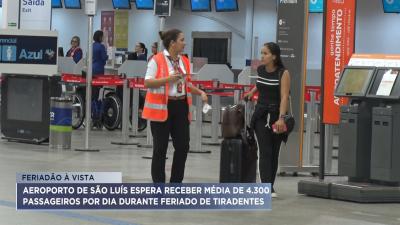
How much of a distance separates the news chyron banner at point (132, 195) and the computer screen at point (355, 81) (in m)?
1.87

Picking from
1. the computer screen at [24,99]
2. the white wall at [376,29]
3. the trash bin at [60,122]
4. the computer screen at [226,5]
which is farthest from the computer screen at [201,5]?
the trash bin at [60,122]

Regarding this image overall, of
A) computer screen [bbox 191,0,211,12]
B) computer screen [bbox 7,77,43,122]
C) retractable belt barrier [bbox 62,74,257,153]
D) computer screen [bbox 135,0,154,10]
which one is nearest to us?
computer screen [bbox 7,77,43,122]

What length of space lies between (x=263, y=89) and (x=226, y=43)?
58.0ft

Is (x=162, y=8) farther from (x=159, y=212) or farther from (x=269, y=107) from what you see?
(x=159, y=212)

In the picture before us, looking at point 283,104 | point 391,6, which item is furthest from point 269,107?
point 391,6

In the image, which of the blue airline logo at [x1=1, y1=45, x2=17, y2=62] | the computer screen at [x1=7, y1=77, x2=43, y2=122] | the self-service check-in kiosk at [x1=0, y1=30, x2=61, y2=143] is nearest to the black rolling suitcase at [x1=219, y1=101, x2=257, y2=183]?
the self-service check-in kiosk at [x1=0, y1=30, x2=61, y2=143]

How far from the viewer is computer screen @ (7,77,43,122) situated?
46.8 ft

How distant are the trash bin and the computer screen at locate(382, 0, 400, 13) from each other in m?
11.8

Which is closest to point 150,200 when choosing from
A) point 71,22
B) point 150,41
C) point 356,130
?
point 356,130

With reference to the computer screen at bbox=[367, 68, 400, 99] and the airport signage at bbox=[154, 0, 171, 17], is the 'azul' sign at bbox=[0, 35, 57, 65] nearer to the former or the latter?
the airport signage at bbox=[154, 0, 171, 17]

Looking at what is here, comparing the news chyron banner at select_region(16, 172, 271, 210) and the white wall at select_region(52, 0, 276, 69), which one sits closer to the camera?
the news chyron banner at select_region(16, 172, 271, 210)

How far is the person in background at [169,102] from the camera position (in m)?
8.48

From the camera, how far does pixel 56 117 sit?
13617 mm

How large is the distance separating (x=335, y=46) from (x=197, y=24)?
17791 mm
